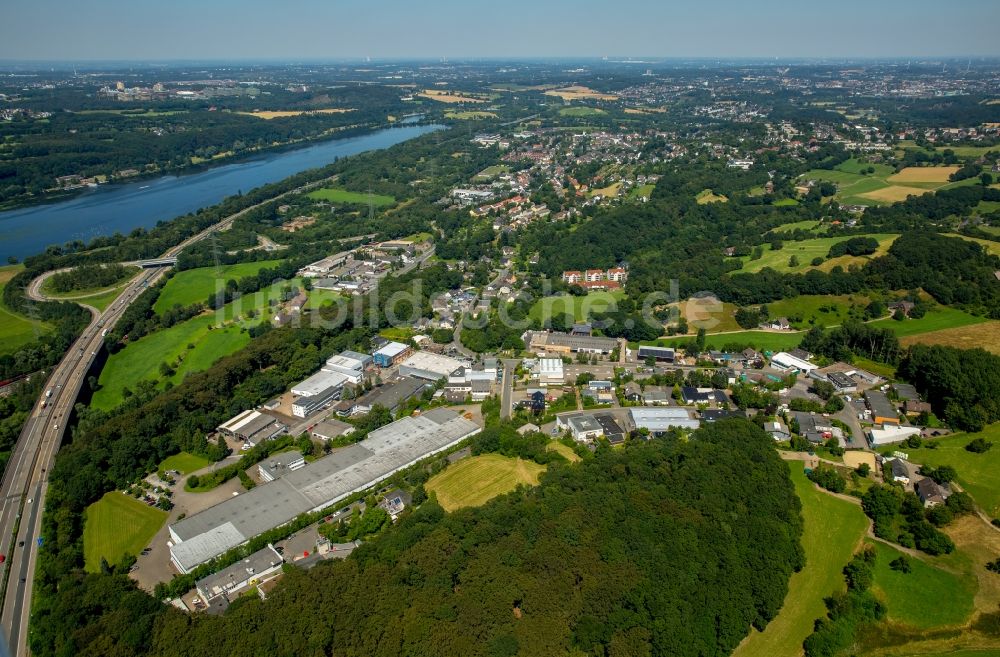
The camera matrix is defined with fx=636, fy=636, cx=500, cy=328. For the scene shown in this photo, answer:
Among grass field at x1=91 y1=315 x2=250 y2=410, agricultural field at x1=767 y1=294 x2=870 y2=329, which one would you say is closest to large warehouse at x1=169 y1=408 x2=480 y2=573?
grass field at x1=91 y1=315 x2=250 y2=410

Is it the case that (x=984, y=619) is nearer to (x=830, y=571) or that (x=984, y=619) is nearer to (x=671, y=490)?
(x=830, y=571)

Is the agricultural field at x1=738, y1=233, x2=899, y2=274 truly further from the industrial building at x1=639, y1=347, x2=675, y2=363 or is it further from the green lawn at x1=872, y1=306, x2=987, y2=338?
the industrial building at x1=639, y1=347, x2=675, y2=363

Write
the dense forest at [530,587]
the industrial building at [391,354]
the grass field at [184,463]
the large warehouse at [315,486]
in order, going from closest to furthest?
the dense forest at [530,587] < the large warehouse at [315,486] < the grass field at [184,463] < the industrial building at [391,354]

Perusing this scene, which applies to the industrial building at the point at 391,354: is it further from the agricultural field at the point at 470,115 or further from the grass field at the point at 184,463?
the agricultural field at the point at 470,115

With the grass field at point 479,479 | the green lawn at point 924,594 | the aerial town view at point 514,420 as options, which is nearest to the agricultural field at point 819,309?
the aerial town view at point 514,420

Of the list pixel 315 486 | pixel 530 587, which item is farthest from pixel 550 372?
pixel 530 587
